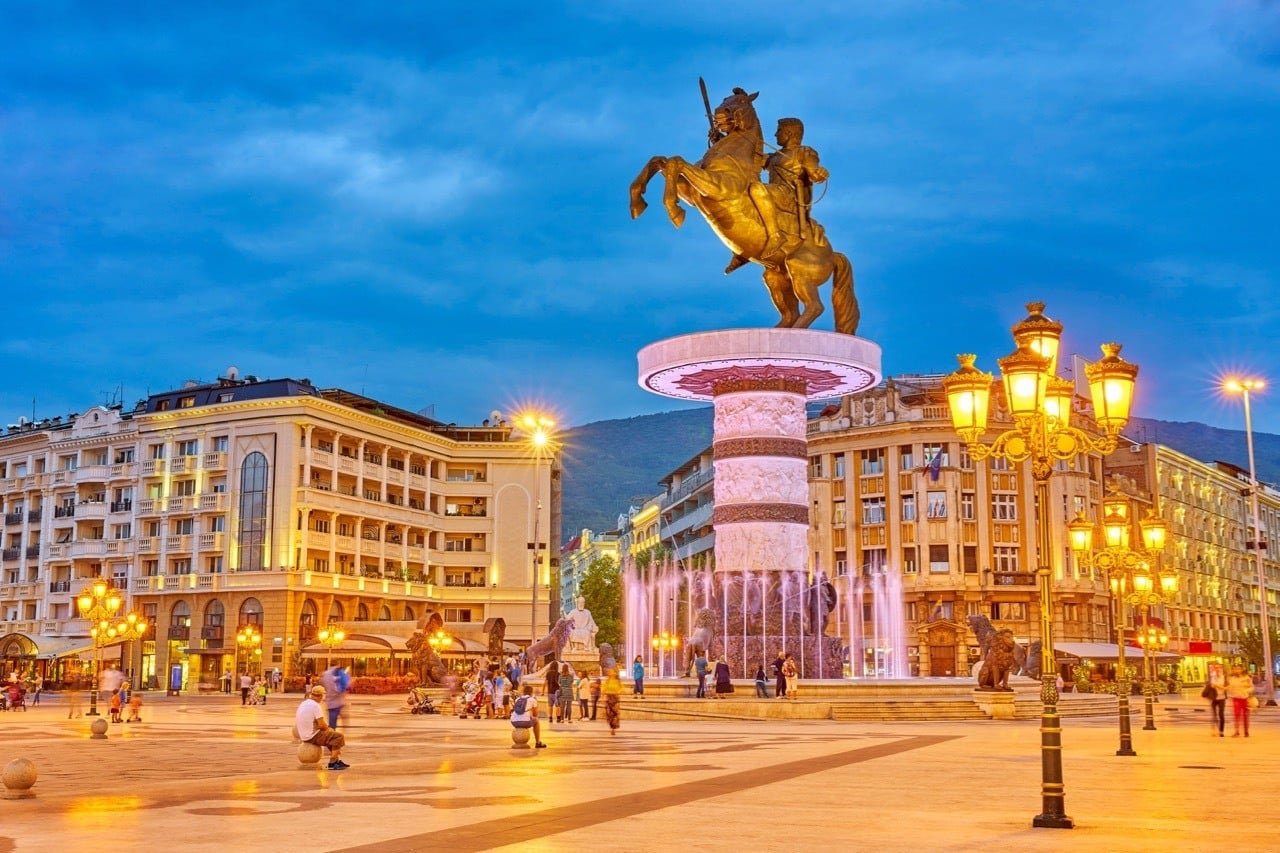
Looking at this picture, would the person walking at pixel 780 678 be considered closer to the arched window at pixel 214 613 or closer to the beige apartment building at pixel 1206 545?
the arched window at pixel 214 613

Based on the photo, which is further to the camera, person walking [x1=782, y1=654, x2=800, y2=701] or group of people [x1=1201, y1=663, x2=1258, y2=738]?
person walking [x1=782, y1=654, x2=800, y2=701]

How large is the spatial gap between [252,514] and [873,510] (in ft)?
113

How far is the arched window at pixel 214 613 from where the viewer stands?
249 ft

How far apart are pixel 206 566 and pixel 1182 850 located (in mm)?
72614

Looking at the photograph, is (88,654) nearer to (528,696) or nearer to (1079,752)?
(528,696)

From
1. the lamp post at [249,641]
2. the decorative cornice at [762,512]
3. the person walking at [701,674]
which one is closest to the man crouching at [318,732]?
the person walking at [701,674]

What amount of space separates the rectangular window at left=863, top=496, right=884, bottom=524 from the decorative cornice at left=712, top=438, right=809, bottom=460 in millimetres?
44196

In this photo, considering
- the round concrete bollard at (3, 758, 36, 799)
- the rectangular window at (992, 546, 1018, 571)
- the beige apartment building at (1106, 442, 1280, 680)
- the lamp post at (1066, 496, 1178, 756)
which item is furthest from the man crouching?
the beige apartment building at (1106, 442, 1280, 680)

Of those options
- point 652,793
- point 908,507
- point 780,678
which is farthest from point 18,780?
point 908,507

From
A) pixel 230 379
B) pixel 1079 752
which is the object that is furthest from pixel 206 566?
pixel 1079 752

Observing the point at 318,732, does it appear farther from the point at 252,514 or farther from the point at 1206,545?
the point at 1206,545

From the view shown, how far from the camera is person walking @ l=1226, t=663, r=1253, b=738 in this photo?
27844mm

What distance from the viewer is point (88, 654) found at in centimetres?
7725

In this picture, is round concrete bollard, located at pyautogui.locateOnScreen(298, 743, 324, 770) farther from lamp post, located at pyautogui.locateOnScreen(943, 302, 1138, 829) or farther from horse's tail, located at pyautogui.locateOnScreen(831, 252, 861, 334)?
horse's tail, located at pyautogui.locateOnScreen(831, 252, 861, 334)
